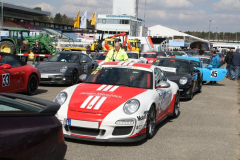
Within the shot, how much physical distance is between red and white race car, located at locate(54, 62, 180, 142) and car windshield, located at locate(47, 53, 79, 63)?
7401 millimetres

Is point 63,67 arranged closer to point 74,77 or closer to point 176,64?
point 74,77

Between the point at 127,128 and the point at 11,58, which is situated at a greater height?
the point at 11,58

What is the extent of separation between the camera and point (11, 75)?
962cm

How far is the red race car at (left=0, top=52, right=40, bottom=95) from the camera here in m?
9.27

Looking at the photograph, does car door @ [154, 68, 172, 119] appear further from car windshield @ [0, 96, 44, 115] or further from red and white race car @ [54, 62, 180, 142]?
car windshield @ [0, 96, 44, 115]

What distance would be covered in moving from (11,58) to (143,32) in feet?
326

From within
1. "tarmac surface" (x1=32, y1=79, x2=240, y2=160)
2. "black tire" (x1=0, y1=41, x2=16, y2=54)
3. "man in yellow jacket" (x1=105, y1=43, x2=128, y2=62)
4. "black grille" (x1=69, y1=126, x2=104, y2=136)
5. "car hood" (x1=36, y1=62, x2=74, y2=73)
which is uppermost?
"black tire" (x1=0, y1=41, x2=16, y2=54)

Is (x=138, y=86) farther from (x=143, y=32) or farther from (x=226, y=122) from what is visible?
(x=143, y=32)

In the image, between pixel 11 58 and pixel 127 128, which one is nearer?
pixel 127 128

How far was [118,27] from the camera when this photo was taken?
9694 cm

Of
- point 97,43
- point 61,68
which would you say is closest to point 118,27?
point 97,43

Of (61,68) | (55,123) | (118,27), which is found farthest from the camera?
(118,27)

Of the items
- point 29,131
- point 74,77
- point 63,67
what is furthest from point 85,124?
point 74,77

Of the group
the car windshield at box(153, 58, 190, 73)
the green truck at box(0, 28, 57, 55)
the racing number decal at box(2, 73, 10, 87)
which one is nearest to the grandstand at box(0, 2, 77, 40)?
the green truck at box(0, 28, 57, 55)
